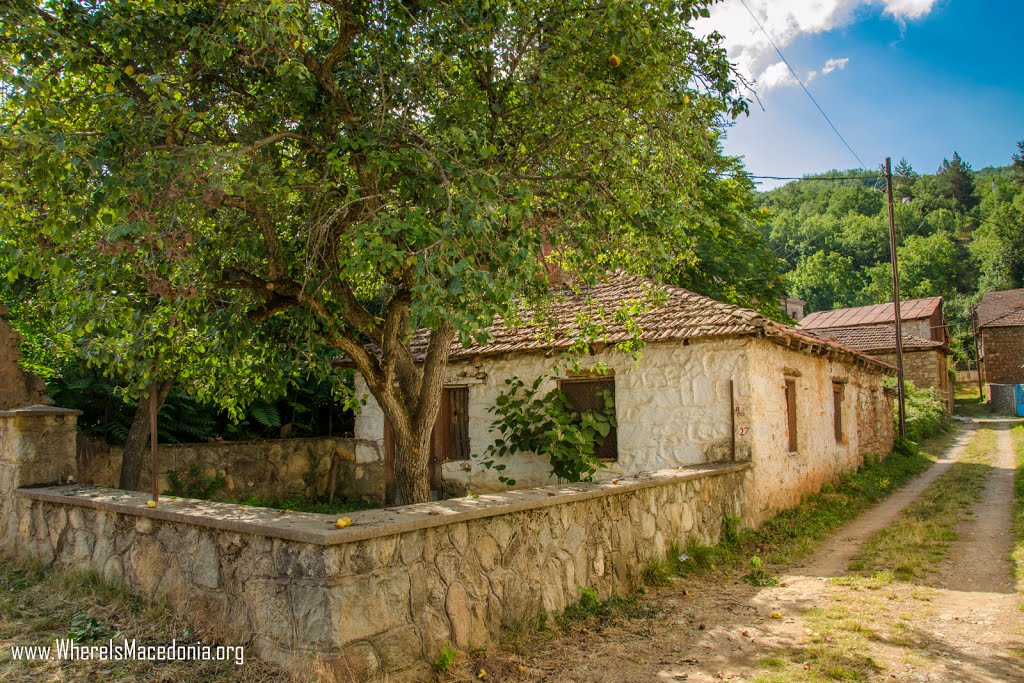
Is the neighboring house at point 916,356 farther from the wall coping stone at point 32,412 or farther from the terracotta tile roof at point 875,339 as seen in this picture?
the wall coping stone at point 32,412

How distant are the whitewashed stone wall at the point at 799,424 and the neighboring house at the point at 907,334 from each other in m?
12.9

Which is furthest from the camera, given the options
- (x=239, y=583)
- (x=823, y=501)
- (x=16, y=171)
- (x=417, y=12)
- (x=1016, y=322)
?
(x=1016, y=322)

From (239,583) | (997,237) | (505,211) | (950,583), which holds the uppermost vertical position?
(997,237)

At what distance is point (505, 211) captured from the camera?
5848 mm

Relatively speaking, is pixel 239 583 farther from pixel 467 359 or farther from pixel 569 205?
pixel 467 359

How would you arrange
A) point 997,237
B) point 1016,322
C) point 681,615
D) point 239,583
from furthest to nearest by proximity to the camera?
point 997,237
point 1016,322
point 681,615
point 239,583

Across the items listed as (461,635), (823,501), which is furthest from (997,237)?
(461,635)

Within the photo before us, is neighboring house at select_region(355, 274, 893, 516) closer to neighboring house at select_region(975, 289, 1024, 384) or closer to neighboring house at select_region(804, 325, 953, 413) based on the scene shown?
neighboring house at select_region(804, 325, 953, 413)

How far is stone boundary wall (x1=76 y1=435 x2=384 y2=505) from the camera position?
380 inches

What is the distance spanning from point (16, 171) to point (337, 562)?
3772 millimetres

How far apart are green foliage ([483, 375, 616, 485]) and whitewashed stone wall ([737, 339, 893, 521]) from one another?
1.96m

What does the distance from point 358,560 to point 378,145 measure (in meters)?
3.59

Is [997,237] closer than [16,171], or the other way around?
[16,171]

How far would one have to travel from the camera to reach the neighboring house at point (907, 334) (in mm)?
30953
